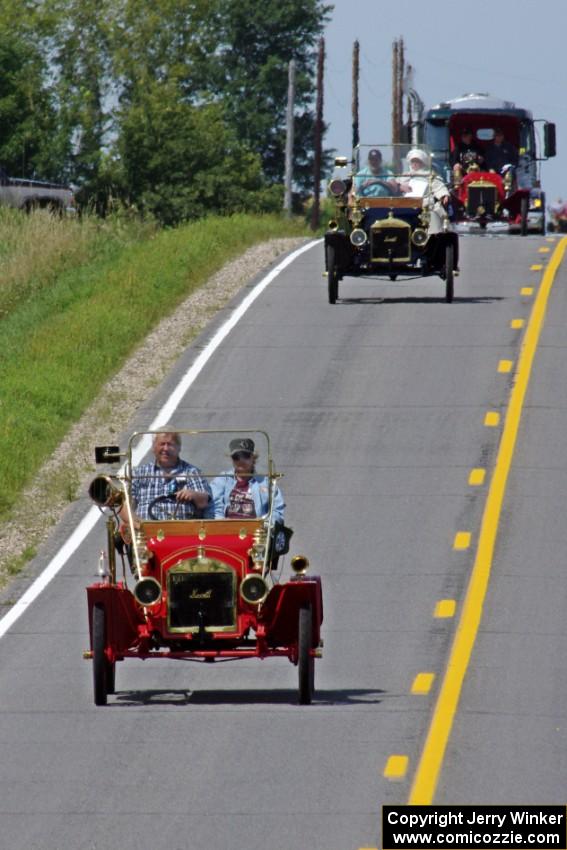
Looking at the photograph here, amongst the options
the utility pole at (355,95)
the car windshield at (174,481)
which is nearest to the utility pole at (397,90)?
the utility pole at (355,95)

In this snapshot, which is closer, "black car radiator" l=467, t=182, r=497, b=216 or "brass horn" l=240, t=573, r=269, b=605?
"brass horn" l=240, t=573, r=269, b=605

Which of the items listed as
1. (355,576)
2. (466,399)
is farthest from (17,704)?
(466,399)

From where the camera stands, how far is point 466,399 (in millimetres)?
24219

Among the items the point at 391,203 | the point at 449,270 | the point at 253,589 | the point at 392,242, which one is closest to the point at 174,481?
the point at 253,589

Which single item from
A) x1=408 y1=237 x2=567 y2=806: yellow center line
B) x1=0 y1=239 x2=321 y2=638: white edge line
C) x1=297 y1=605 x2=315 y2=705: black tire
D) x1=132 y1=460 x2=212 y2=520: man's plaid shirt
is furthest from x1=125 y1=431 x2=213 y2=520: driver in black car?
x1=0 y1=239 x2=321 y2=638: white edge line

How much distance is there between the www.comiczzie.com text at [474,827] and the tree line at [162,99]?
162 ft

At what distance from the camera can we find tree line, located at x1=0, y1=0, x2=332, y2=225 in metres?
61.1

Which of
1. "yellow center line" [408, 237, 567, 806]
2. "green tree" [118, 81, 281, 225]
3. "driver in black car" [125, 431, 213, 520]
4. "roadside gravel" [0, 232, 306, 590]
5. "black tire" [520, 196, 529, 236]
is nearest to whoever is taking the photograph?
"yellow center line" [408, 237, 567, 806]

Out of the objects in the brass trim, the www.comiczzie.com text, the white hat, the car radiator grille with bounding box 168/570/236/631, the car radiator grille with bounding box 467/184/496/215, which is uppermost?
the white hat

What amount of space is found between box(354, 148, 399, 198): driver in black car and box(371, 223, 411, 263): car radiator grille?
55 cm

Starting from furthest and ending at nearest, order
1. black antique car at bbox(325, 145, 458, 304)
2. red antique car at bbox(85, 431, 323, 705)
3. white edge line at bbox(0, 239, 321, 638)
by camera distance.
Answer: black antique car at bbox(325, 145, 458, 304) < white edge line at bbox(0, 239, 321, 638) < red antique car at bbox(85, 431, 323, 705)

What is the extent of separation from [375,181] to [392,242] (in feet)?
3.11

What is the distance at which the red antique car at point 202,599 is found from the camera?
12805 mm

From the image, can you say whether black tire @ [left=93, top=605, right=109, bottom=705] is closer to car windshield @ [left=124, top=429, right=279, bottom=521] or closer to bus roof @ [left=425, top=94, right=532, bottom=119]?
car windshield @ [left=124, top=429, right=279, bottom=521]
